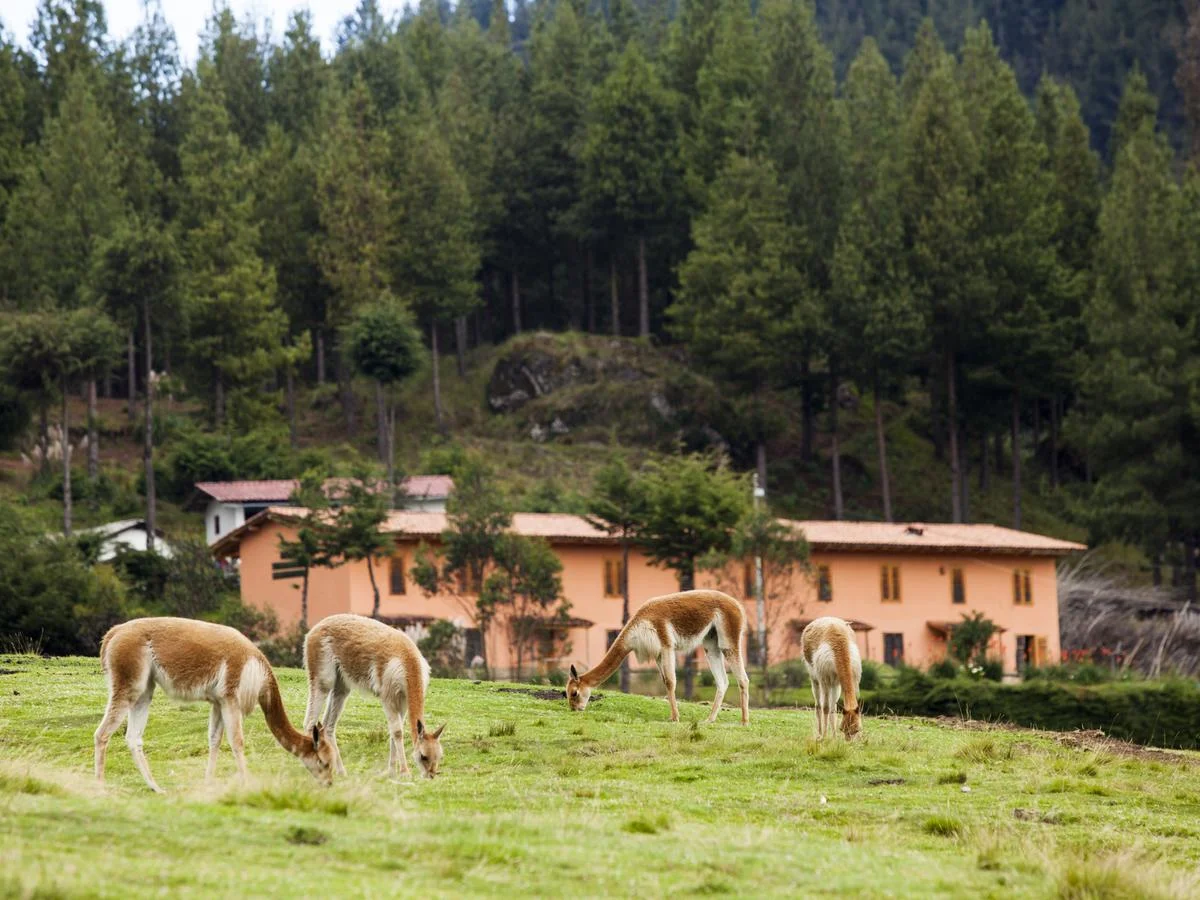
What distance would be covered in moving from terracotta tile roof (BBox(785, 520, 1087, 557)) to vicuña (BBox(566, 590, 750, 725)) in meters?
37.2

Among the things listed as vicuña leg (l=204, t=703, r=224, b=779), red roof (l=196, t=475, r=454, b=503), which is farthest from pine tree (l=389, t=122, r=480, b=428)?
vicuña leg (l=204, t=703, r=224, b=779)

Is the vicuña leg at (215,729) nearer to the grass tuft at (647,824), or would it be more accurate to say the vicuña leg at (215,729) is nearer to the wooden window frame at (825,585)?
the grass tuft at (647,824)

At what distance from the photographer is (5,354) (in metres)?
66.3

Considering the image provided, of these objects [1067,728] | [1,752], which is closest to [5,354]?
[1067,728]

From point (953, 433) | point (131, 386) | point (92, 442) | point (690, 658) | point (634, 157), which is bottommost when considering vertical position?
point (690, 658)

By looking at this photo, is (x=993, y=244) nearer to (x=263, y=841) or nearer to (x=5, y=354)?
(x=5, y=354)

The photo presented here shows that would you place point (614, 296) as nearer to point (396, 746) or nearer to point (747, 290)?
point (747, 290)

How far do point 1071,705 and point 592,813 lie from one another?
67.1 ft

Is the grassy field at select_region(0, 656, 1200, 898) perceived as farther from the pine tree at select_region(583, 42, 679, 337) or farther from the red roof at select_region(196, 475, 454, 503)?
the pine tree at select_region(583, 42, 679, 337)

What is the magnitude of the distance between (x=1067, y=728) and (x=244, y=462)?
4886cm

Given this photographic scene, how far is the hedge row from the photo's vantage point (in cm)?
3288

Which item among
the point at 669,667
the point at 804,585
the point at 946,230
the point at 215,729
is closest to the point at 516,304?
the point at 946,230

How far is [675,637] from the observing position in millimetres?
24438

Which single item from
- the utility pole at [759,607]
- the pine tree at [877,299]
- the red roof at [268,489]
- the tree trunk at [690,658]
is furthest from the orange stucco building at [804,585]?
the pine tree at [877,299]
